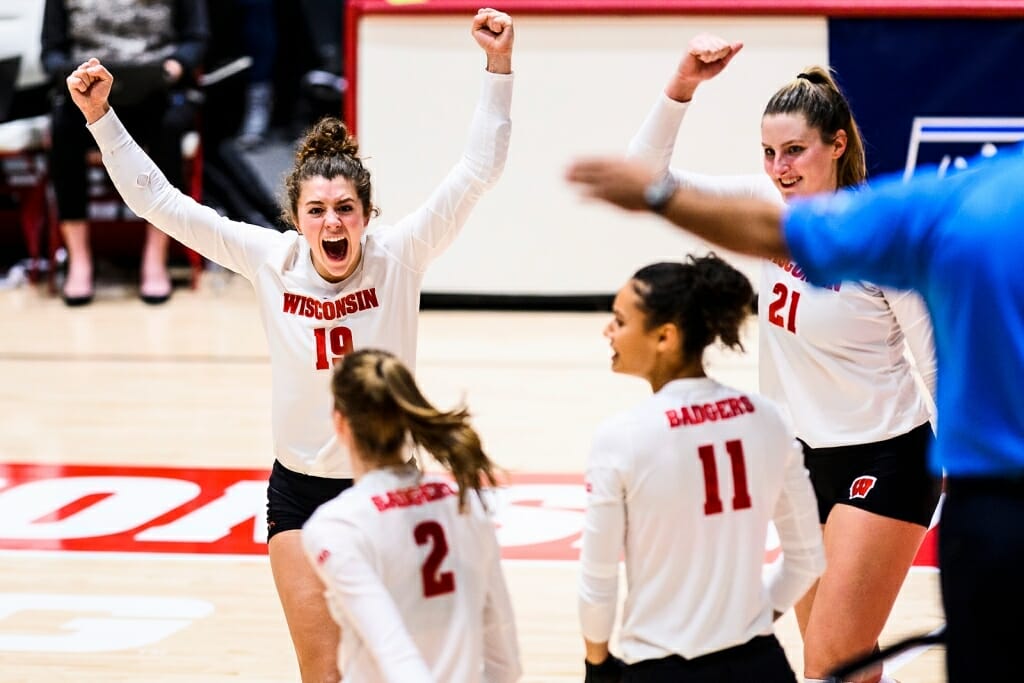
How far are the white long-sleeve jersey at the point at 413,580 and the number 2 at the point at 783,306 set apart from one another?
127 centimetres

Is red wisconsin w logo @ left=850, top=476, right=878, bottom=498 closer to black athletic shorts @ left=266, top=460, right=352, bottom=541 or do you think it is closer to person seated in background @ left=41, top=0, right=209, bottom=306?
black athletic shorts @ left=266, top=460, right=352, bottom=541

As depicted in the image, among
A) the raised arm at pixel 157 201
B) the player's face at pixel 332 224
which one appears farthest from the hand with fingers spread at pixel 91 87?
the player's face at pixel 332 224

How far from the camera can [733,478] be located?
2.96 m

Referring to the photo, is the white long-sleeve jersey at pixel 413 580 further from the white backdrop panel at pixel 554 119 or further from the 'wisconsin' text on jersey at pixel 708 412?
the white backdrop panel at pixel 554 119

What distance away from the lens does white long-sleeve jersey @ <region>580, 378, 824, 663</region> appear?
115 inches

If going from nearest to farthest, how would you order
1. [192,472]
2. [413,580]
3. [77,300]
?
[413,580], [192,472], [77,300]

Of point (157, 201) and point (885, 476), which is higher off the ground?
point (157, 201)

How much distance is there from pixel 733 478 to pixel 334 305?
1422 millimetres

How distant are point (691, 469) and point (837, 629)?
1.24m

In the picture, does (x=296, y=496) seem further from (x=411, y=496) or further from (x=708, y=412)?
(x=708, y=412)

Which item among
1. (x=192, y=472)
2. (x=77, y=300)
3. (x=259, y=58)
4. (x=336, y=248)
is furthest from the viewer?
(x=259, y=58)

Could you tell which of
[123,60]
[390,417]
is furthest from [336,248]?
[123,60]

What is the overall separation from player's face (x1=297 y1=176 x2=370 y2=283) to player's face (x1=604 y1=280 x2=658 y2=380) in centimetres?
117

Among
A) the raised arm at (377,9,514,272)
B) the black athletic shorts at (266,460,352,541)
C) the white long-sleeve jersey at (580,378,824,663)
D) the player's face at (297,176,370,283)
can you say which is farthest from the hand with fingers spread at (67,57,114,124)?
the white long-sleeve jersey at (580,378,824,663)
